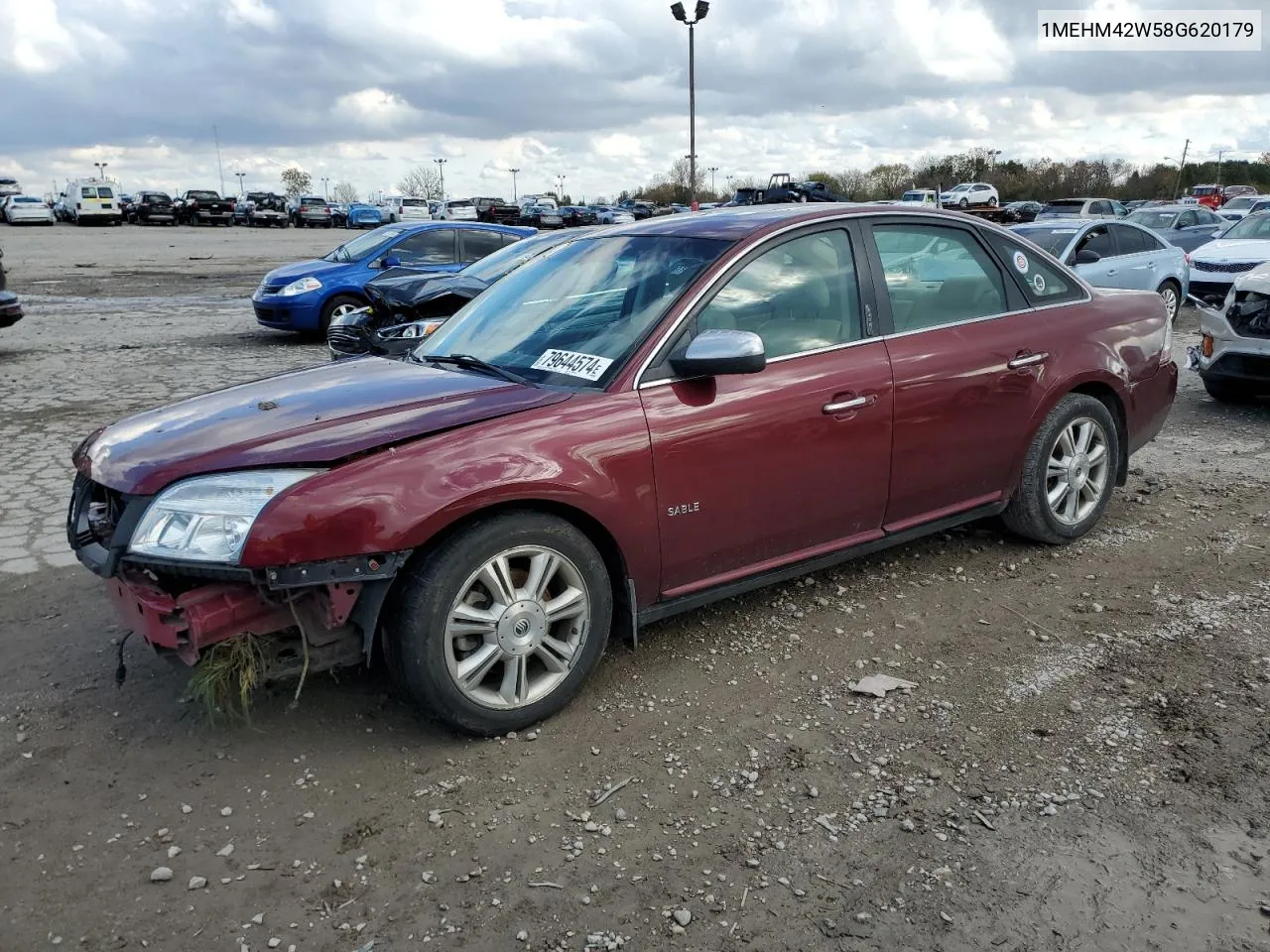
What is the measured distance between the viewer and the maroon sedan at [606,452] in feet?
10.1

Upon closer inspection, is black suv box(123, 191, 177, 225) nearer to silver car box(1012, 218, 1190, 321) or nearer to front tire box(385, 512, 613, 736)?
silver car box(1012, 218, 1190, 321)

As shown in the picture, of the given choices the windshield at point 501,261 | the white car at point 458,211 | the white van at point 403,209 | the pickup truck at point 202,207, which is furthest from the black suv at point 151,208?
the windshield at point 501,261

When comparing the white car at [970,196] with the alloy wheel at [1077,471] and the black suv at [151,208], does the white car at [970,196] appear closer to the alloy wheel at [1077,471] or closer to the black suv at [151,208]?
the black suv at [151,208]

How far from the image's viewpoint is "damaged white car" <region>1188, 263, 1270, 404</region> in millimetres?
7520

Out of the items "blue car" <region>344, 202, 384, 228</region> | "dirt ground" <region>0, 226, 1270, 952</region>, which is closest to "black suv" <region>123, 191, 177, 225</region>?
"blue car" <region>344, 202, 384, 228</region>

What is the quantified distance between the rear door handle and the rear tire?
451cm

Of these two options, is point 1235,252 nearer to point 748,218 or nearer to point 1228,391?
point 1228,391

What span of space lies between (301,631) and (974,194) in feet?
172

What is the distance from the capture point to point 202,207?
53.5 metres

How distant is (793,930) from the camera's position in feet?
8.14

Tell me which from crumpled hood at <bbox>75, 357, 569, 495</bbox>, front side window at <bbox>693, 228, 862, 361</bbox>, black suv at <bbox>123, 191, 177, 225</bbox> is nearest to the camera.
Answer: crumpled hood at <bbox>75, 357, 569, 495</bbox>

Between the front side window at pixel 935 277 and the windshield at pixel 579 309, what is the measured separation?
837 millimetres

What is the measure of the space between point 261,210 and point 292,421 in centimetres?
5751

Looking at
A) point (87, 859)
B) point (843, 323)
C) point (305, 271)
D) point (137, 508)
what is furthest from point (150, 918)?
point (305, 271)
